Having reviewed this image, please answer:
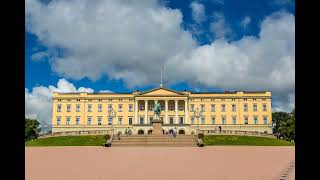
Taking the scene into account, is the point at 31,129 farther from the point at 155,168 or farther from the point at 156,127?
the point at 155,168

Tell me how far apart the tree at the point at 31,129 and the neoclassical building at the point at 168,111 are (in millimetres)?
6400

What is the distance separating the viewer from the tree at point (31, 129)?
101438 mm

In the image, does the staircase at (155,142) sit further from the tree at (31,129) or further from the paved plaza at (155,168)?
the tree at (31,129)

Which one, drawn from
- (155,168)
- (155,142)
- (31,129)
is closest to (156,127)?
(155,142)

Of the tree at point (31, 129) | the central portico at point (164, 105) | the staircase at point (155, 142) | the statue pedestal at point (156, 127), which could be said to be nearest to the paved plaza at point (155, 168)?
the staircase at point (155, 142)

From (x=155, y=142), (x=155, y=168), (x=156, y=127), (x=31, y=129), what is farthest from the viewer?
(x=31, y=129)

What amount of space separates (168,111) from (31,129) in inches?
1446

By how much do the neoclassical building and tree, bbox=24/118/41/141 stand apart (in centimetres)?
640

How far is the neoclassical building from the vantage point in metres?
99.5

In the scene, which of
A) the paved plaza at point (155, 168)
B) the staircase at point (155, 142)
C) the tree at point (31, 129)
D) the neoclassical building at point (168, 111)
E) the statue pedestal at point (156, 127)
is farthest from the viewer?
the tree at point (31, 129)

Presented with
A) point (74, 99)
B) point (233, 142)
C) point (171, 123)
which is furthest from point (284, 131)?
point (74, 99)

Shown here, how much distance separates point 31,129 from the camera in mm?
102375

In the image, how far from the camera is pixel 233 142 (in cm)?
5844

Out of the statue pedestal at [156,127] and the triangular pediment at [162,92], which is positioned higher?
the triangular pediment at [162,92]
